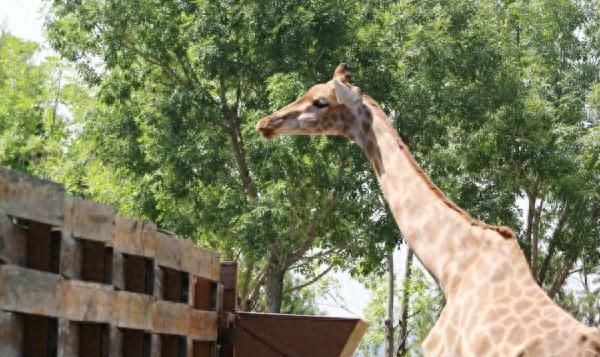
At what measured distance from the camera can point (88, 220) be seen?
552cm

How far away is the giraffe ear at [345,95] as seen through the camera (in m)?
8.18

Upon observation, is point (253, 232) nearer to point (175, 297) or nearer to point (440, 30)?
point (440, 30)

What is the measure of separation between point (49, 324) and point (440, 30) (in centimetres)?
1825

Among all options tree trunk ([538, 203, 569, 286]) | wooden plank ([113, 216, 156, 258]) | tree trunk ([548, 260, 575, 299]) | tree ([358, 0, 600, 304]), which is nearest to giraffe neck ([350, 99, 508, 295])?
wooden plank ([113, 216, 156, 258])

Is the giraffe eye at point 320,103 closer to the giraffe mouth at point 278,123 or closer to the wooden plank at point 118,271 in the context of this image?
the giraffe mouth at point 278,123

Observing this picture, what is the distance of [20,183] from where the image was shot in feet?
16.3

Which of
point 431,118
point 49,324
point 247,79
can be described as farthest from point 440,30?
point 49,324

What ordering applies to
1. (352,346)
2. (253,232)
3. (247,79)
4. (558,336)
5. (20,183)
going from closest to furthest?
(20,183) → (558,336) → (352,346) → (253,232) → (247,79)

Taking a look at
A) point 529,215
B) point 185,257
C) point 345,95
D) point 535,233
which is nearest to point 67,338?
point 185,257

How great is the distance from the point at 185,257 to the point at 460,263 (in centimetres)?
153

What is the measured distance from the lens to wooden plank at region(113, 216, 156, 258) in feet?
19.2

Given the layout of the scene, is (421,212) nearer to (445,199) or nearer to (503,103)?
(445,199)

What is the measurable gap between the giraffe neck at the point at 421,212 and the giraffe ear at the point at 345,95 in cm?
6

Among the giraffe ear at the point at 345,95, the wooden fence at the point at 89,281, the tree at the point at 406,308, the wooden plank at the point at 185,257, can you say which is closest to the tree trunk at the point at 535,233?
the tree at the point at 406,308
